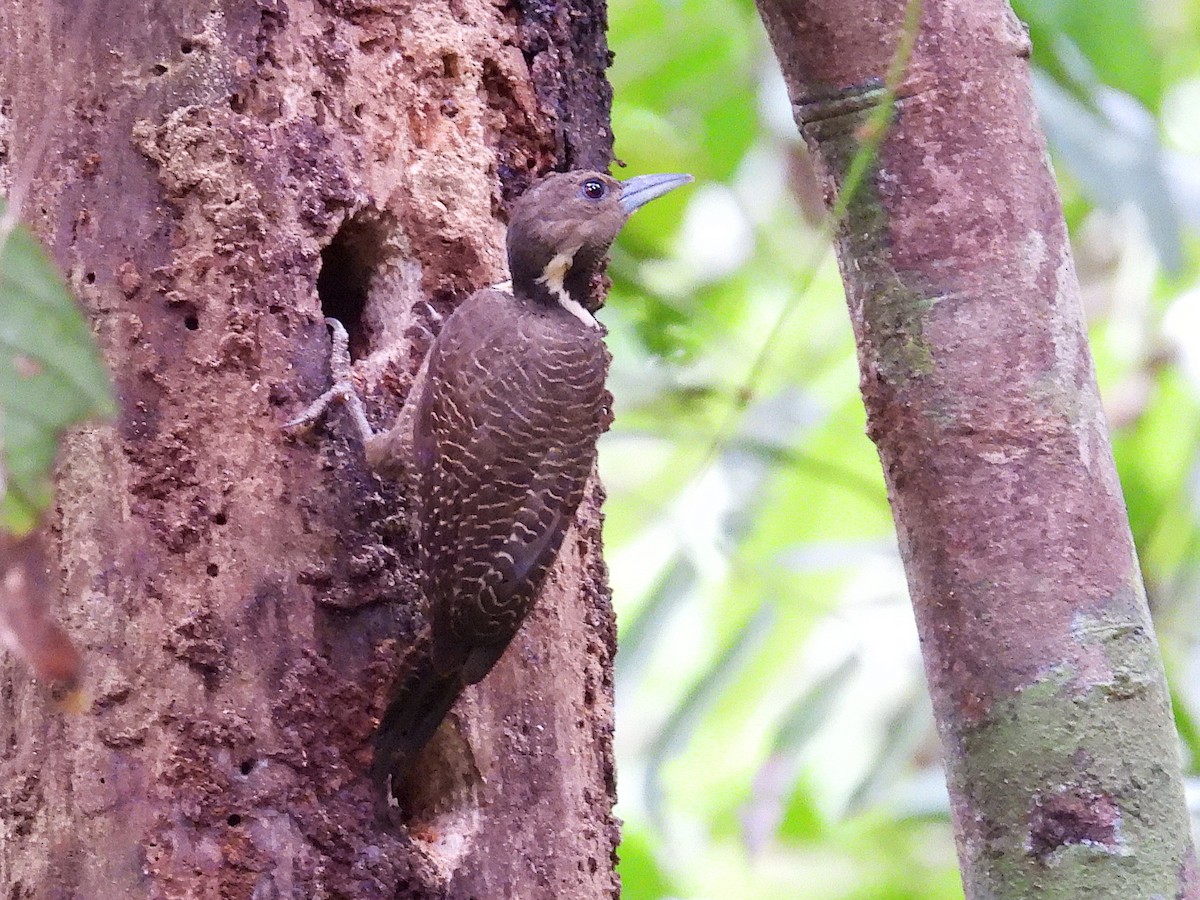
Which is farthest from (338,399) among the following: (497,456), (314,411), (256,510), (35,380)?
(35,380)

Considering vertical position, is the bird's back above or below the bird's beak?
below

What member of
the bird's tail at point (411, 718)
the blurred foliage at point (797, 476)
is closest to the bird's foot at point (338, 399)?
the bird's tail at point (411, 718)

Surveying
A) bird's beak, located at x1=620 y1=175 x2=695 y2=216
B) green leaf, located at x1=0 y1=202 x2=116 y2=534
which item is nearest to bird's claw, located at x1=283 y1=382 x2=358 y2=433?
bird's beak, located at x1=620 y1=175 x2=695 y2=216

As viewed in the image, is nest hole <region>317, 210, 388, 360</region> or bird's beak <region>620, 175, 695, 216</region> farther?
bird's beak <region>620, 175, 695, 216</region>

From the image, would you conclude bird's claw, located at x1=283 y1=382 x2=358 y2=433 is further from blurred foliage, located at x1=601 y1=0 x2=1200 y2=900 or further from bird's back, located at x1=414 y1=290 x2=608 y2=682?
blurred foliage, located at x1=601 y1=0 x2=1200 y2=900

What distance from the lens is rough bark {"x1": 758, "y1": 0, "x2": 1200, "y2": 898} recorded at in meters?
1.64

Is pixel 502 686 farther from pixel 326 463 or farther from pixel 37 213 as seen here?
pixel 37 213

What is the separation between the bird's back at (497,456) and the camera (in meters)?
2.21

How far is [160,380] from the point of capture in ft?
7.29

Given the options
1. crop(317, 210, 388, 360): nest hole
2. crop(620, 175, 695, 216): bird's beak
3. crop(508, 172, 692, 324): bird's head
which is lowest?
crop(317, 210, 388, 360): nest hole

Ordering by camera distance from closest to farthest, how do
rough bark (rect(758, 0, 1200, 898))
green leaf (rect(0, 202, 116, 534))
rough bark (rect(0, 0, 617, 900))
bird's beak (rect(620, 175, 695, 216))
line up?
green leaf (rect(0, 202, 116, 534)), rough bark (rect(758, 0, 1200, 898)), rough bark (rect(0, 0, 617, 900)), bird's beak (rect(620, 175, 695, 216))

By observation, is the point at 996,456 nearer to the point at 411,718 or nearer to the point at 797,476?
the point at 411,718

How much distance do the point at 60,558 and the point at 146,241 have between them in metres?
0.49

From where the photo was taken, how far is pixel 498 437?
250 centimetres
